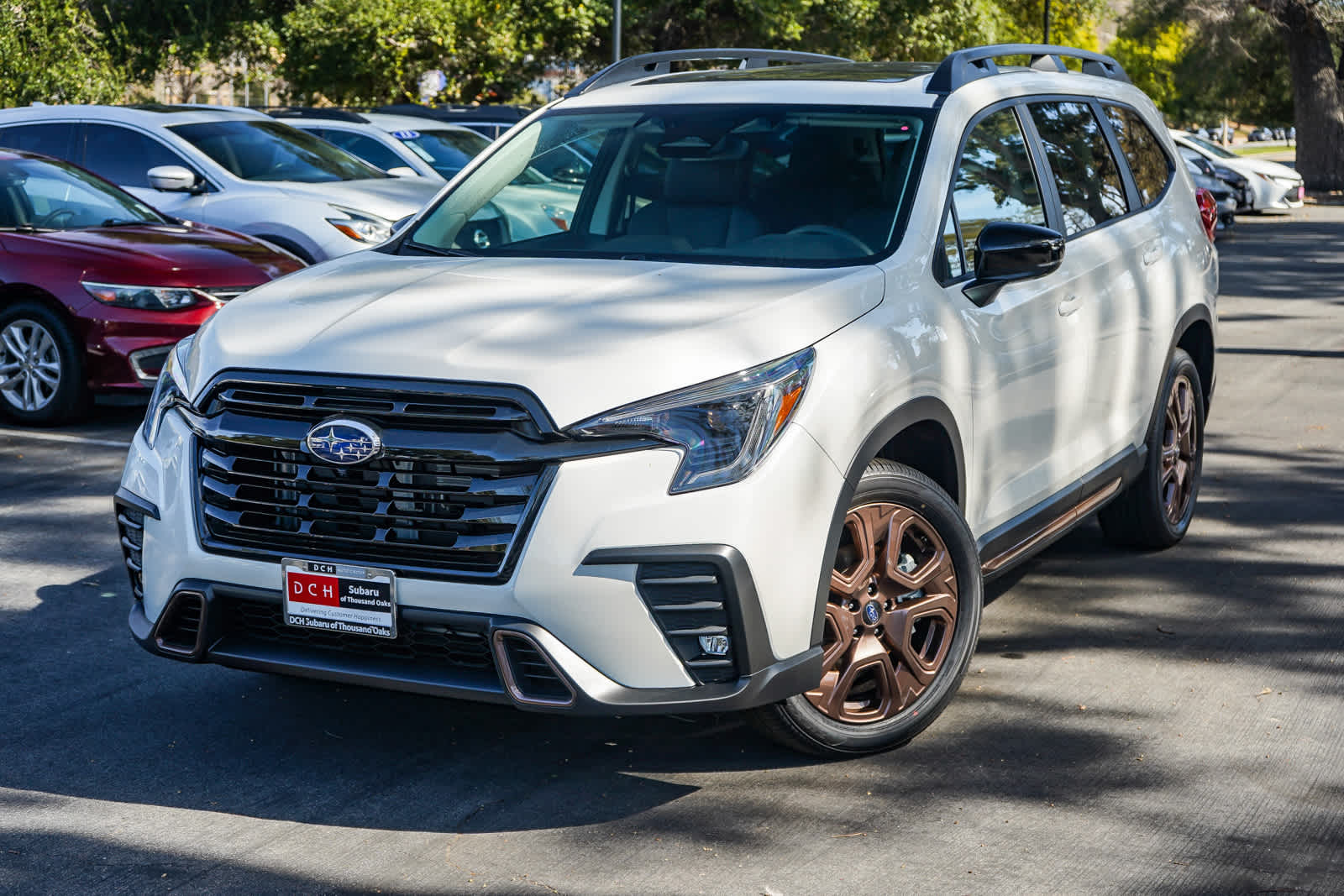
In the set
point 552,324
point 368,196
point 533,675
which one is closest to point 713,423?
point 552,324

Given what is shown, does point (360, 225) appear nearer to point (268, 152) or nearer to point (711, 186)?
point (268, 152)

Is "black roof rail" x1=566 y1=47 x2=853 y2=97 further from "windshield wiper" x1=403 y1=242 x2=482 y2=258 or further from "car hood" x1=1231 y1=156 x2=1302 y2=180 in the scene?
"car hood" x1=1231 y1=156 x2=1302 y2=180

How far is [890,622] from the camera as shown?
4199mm

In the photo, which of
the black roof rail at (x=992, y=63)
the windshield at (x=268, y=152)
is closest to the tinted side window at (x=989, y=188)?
the black roof rail at (x=992, y=63)

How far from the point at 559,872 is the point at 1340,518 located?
4807 millimetres

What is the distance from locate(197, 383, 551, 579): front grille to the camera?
3.62 meters

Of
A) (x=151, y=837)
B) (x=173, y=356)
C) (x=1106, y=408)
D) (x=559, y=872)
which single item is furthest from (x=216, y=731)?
(x=1106, y=408)

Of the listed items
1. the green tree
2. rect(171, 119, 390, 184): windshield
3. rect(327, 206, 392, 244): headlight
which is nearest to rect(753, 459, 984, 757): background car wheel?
rect(327, 206, 392, 244): headlight

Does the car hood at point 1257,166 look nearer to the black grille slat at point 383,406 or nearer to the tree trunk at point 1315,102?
the tree trunk at point 1315,102

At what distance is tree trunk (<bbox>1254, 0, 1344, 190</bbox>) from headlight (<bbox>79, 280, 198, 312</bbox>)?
3453cm

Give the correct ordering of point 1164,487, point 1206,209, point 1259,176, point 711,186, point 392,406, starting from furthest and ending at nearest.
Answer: point 1259,176 < point 1206,209 < point 1164,487 < point 711,186 < point 392,406

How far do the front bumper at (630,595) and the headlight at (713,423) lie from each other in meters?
0.03

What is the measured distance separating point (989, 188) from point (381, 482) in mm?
2290

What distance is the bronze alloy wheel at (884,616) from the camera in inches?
160
